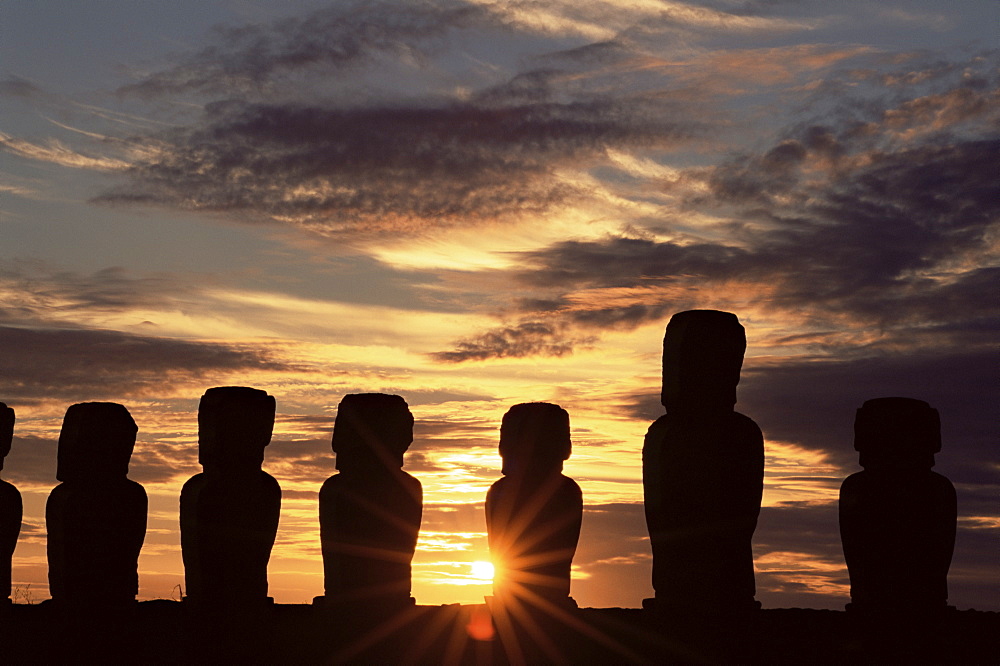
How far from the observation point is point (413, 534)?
650 inches

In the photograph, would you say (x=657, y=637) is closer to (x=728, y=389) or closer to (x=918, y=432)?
(x=728, y=389)

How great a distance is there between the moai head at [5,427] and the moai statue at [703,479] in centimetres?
1037

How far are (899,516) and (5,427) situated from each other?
12.7 meters

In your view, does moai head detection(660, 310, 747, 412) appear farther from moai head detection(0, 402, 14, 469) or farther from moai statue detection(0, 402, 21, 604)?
moai head detection(0, 402, 14, 469)

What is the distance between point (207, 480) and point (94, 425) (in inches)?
87.4

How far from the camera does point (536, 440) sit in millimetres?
16031

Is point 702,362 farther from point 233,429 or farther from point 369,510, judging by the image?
point 233,429

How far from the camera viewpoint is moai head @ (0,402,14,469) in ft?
65.1

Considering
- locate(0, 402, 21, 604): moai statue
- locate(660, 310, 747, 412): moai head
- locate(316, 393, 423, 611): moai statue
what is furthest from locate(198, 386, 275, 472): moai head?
locate(660, 310, 747, 412): moai head

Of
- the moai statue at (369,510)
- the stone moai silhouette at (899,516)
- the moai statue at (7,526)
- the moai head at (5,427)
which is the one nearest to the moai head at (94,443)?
the moai statue at (7,526)

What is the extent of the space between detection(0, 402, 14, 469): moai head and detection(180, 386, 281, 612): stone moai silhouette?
488cm

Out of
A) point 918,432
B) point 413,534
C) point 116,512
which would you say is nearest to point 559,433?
point 413,534

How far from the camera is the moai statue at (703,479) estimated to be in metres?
14.0

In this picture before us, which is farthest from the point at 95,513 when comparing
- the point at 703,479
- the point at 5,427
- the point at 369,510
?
the point at 703,479
